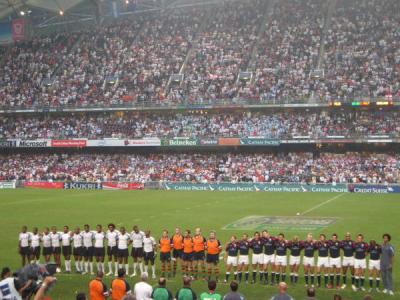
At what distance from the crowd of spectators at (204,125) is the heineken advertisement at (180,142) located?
34.2 inches

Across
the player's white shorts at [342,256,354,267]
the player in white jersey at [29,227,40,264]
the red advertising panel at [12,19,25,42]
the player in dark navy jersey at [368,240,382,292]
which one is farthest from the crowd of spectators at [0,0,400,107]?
the player in white jersey at [29,227,40,264]

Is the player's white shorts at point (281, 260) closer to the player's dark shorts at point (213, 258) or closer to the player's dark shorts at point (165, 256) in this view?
the player's dark shorts at point (213, 258)

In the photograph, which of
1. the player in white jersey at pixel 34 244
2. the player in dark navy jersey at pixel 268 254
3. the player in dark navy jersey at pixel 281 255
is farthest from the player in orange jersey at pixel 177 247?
the player in white jersey at pixel 34 244

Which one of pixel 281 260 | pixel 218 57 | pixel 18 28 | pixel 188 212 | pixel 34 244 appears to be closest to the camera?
pixel 281 260

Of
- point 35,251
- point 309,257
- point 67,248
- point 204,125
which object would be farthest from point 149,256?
point 204,125

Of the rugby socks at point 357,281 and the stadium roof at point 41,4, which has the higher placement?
the stadium roof at point 41,4

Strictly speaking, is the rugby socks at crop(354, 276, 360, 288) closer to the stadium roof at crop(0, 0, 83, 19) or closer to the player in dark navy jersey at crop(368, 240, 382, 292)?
the player in dark navy jersey at crop(368, 240, 382, 292)

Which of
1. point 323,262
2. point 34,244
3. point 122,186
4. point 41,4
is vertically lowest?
point 122,186

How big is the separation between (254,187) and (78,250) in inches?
1221

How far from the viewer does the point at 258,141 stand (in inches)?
2019

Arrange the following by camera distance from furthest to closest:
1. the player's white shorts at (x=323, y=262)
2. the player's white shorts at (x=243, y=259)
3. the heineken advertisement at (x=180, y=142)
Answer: the heineken advertisement at (x=180, y=142) < the player's white shorts at (x=243, y=259) < the player's white shorts at (x=323, y=262)

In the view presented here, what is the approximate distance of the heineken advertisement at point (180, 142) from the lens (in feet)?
174

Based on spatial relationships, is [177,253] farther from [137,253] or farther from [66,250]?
[66,250]

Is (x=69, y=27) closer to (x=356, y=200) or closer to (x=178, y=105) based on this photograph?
(x=178, y=105)
